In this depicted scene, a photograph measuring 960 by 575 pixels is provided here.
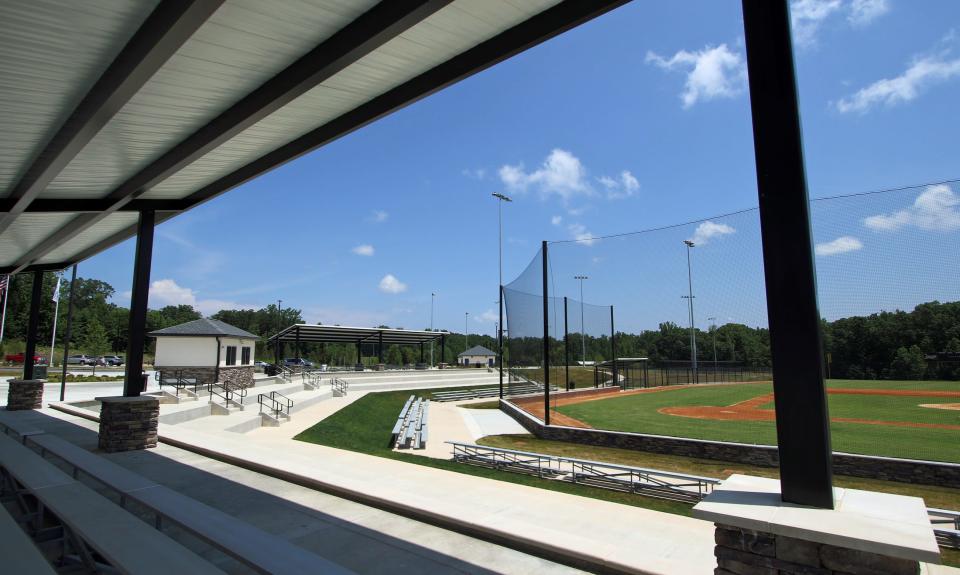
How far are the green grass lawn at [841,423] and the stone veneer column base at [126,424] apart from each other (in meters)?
12.4

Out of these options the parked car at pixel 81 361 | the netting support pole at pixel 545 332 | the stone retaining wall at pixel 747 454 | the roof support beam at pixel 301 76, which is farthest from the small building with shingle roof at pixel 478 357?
the roof support beam at pixel 301 76

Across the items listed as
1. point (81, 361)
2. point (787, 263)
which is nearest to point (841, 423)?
point (787, 263)

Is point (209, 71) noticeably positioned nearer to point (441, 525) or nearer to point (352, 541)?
point (352, 541)

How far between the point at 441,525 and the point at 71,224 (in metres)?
10.7

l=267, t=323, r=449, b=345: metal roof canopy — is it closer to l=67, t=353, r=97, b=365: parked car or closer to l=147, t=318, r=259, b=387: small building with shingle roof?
l=147, t=318, r=259, b=387: small building with shingle roof

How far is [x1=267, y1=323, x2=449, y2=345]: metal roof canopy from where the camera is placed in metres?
35.6

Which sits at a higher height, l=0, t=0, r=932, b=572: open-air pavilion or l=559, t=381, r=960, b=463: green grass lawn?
l=0, t=0, r=932, b=572: open-air pavilion

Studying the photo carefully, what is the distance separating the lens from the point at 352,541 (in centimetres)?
473

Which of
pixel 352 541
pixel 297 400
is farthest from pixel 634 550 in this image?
pixel 297 400

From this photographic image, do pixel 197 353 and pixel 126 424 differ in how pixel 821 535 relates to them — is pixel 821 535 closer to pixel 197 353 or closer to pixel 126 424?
pixel 126 424

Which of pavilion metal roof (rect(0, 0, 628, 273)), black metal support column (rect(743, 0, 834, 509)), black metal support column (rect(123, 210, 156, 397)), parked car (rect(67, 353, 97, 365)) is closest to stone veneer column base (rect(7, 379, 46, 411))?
black metal support column (rect(123, 210, 156, 397))

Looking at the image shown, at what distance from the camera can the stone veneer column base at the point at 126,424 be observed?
910cm

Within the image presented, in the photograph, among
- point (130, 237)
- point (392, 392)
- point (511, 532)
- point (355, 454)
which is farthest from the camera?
point (392, 392)

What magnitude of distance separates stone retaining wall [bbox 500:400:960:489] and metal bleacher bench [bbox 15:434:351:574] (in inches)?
250
